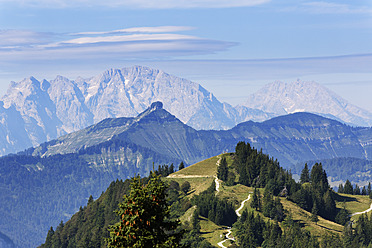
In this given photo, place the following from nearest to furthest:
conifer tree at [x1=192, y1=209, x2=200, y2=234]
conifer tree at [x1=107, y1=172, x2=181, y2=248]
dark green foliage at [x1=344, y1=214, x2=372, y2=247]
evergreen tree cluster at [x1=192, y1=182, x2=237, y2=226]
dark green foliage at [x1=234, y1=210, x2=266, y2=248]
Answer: conifer tree at [x1=107, y1=172, x2=181, y2=248] < dark green foliage at [x1=234, y1=210, x2=266, y2=248] < dark green foliage at [x1=344, y1=214, x2=372, y2=247] < conifer tree at [x1=192, y1=209, x2=200, y2=234] < evergreen tree cluster at [x1=192, y1=182, x2=237, y2=226]

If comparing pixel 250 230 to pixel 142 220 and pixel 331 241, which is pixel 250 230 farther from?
pixel 142 220

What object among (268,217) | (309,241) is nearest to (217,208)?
(268,217)

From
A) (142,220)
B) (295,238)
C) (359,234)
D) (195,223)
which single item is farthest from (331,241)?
(142,220)

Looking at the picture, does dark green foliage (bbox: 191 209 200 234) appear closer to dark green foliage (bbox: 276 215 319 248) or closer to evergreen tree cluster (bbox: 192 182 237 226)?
evergreen tree cluster (bbox: 192 182 237 226)

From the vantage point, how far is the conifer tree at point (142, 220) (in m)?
41.5

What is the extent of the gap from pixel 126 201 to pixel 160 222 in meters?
3.57

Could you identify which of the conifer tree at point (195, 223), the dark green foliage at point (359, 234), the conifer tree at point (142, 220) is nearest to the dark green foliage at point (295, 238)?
the dark green foliage at point (359, 234)

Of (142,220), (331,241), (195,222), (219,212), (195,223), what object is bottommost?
(331,241)

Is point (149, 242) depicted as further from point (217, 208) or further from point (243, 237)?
point (217, 208)

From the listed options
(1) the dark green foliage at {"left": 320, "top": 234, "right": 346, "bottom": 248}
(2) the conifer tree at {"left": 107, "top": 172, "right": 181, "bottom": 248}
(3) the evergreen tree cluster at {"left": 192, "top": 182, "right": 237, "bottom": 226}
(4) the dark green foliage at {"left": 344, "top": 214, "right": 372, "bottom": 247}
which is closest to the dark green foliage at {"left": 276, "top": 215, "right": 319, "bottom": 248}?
(1) the dark green foliage at {"left": 320, "top": 234, "right": 346, "bottom": 248}

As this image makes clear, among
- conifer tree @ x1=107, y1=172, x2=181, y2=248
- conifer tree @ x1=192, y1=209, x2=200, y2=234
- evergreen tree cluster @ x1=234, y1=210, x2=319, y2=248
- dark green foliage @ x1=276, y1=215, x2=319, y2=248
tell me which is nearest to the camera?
conifer tree @ x1=107, y1=172, x2=181, y2=248

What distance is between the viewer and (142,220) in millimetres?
42125

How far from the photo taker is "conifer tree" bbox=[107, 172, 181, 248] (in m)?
41.5

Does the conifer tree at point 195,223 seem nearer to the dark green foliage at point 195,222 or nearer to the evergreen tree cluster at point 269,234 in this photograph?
the dark green foliage at point 195,222
